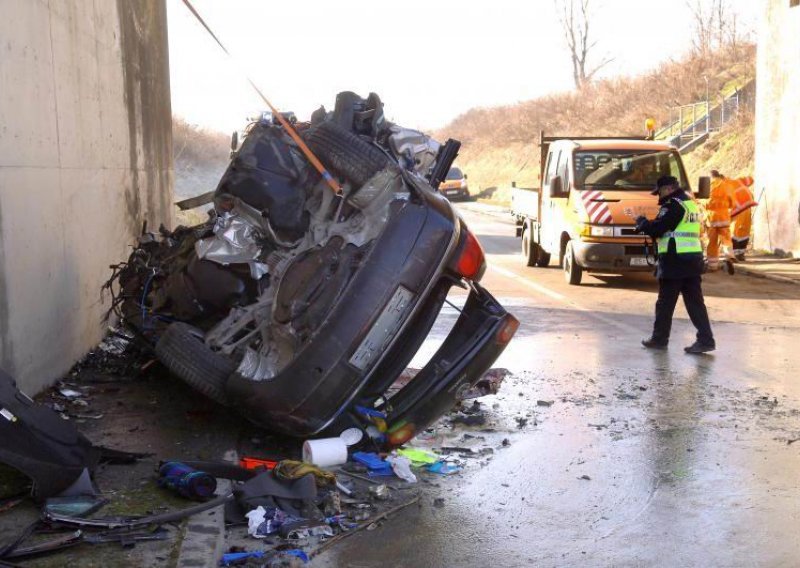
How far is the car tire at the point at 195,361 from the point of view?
527 cm

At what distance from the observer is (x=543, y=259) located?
16641mm

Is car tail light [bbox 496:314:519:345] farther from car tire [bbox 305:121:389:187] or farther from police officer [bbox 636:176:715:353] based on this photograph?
police officer [bbox 636:176:715:353]

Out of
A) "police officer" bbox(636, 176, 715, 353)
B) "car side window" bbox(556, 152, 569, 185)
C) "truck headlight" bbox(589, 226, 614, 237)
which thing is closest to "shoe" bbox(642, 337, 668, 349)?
"police officer" bbox(636, 176, 715, 353)

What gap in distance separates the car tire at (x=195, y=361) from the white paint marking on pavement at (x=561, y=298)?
5.82m

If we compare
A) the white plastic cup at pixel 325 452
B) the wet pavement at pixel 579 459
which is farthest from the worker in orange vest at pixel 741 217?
the white plastic cup at pixel 325 452

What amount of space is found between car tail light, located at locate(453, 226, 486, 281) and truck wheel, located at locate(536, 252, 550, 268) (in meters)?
11.6

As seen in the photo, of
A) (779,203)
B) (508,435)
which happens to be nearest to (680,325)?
(508,435)

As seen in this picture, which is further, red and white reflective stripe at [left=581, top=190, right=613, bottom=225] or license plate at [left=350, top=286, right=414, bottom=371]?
red and white reflective stripe at [left=581, top=190, right=613, bottom=225]

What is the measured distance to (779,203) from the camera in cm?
1752

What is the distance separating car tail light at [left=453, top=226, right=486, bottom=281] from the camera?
5.03 meters

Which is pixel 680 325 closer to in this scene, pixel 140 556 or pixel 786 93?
pixel 140 556

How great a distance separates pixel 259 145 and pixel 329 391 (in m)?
1.78

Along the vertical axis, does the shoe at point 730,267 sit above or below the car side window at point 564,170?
below

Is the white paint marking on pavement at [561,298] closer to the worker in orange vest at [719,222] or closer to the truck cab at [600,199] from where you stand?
the truck cab at [600,199]
